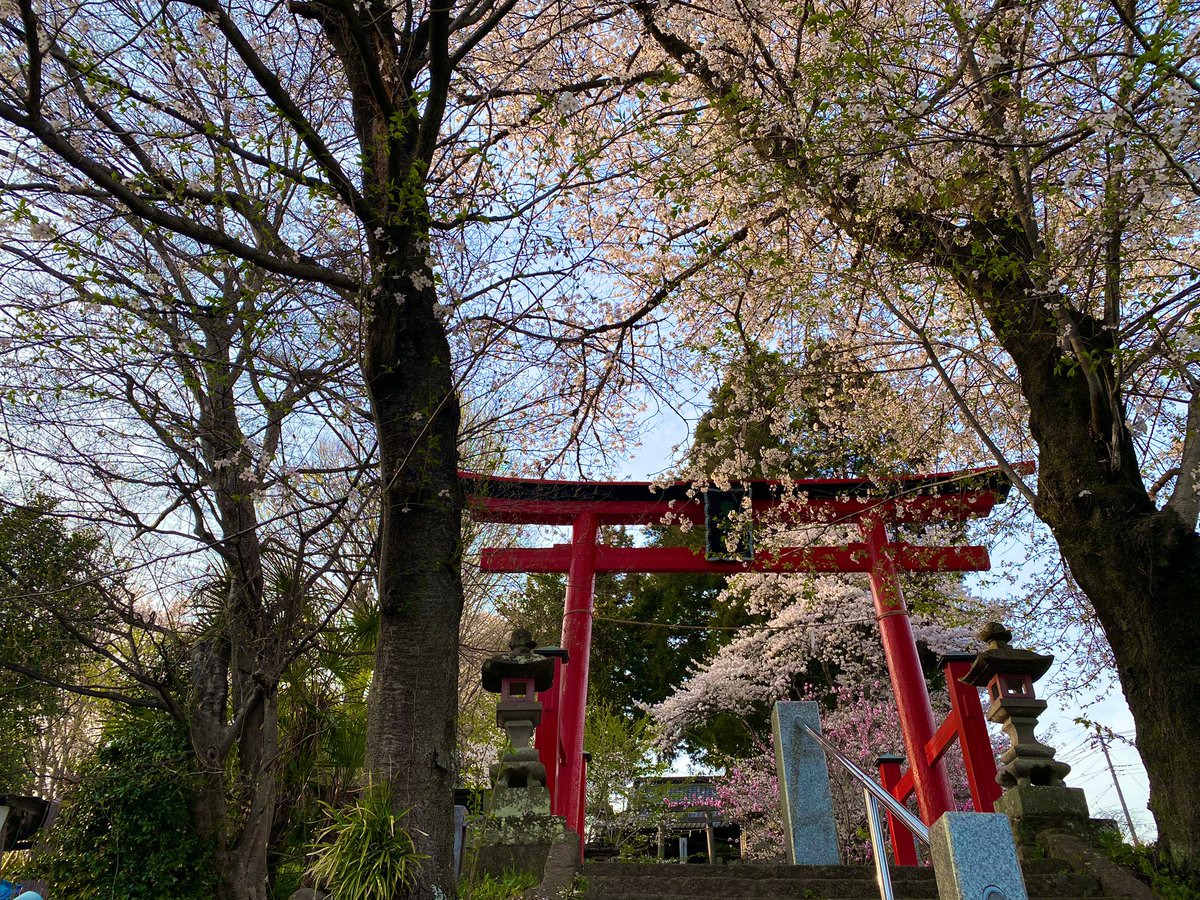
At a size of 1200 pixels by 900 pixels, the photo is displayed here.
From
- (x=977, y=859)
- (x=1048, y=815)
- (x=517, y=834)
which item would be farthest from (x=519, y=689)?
(x=977, y=859)

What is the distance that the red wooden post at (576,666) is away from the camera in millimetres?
8414

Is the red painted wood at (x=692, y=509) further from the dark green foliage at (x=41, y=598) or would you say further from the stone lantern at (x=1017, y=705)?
the dark green foliage at (x=41, y=598)

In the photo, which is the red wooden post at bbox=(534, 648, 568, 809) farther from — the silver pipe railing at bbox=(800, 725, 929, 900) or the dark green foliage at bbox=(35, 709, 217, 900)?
the silver pipe railing at bbox=(800, 725, 929, 900)

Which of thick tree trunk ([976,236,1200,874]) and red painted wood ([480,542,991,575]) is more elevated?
red painted wood ([480,542,991,575])

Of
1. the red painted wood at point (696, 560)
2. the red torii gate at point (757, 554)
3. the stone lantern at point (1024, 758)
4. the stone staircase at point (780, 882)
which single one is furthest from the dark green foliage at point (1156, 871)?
the red painted wood at point (696, 560)

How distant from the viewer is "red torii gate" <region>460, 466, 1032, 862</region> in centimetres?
852

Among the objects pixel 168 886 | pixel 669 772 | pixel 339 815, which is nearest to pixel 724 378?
pixel 339 815

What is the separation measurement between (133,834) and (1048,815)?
7.18 meters

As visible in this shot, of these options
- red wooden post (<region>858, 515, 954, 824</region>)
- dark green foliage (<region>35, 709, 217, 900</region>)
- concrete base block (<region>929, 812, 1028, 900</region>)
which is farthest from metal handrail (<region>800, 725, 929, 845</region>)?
dark green foliage (<region>35, 709, 217, 900</region>)

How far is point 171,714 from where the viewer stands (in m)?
6.70

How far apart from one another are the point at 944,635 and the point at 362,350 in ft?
44.9

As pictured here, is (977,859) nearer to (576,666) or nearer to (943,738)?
(943,738)

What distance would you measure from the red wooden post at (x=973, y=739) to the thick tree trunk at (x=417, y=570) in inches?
187

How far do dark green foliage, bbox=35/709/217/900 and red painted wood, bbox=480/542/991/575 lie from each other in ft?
12.6
